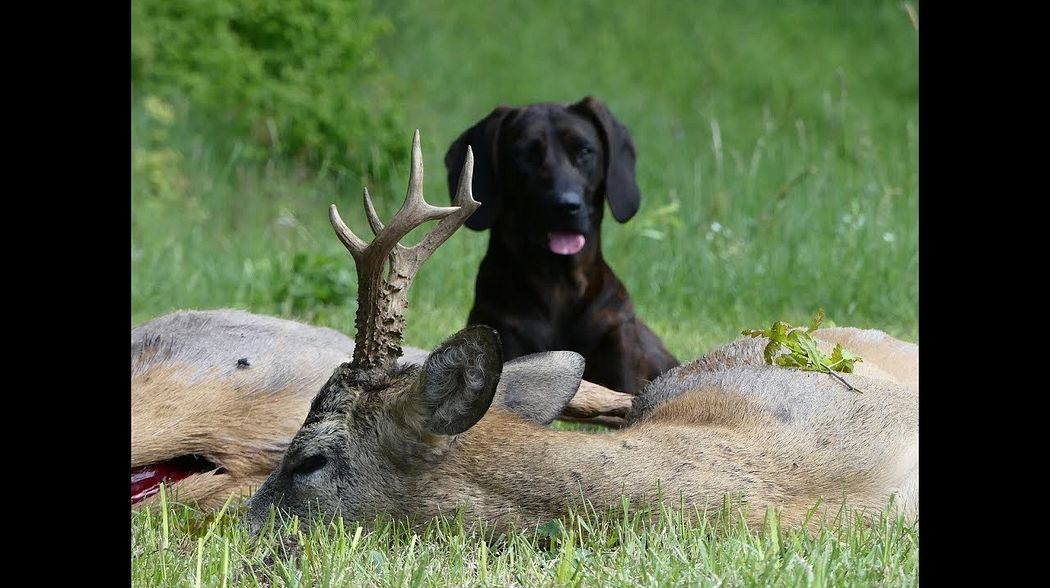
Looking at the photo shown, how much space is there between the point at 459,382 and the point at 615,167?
3.18 metres

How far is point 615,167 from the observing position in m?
6.60

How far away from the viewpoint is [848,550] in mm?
3346

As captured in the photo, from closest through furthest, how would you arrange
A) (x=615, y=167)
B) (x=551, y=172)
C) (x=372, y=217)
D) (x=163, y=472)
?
(x=372, y=217), (x=163, y=472), (x=551, y=172), (x=615, y=167)

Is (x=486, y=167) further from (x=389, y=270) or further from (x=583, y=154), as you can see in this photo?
(x=389, y=270)

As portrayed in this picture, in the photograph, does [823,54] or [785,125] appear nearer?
[785,125]

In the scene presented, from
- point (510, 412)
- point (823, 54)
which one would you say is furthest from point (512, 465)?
point (823, 54)

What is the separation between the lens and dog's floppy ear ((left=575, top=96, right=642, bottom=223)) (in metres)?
6.55

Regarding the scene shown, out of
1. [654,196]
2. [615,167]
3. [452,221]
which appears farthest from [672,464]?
[654,196]

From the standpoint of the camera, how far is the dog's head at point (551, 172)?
6188mm

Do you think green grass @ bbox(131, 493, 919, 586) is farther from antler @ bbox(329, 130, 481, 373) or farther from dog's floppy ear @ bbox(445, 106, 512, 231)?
dog's floppy ear @ bbox(445, 106, 512, 231)

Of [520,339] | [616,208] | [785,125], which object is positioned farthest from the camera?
[785,125]

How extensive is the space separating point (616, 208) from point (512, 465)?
3.08m

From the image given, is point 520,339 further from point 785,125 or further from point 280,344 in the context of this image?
point 785,125

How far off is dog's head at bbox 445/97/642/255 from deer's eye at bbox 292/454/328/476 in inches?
101
